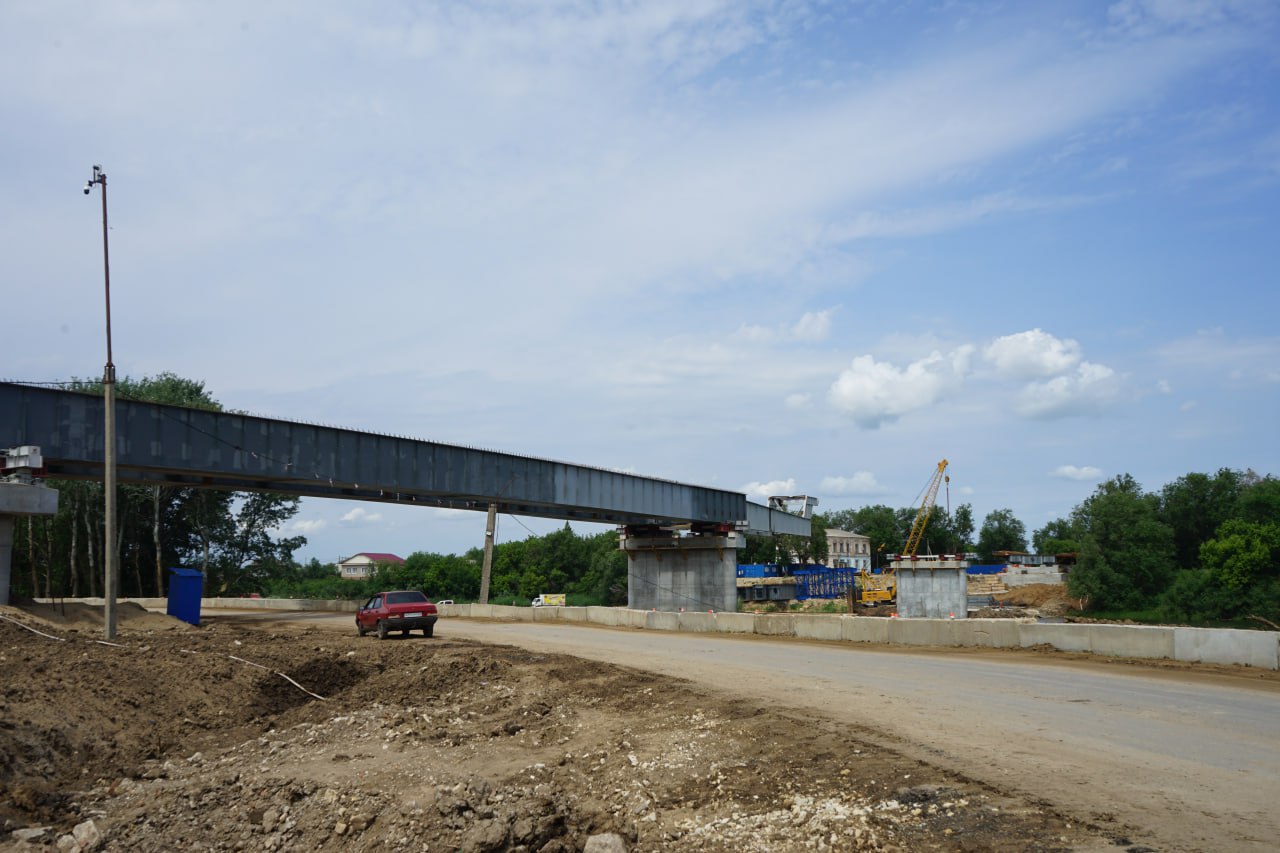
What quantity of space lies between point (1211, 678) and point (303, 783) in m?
15.7

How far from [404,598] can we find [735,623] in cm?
1151

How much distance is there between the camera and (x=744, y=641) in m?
31.1

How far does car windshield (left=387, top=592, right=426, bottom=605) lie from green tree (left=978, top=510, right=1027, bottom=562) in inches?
6663

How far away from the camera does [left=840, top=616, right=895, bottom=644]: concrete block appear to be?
92.9 feet

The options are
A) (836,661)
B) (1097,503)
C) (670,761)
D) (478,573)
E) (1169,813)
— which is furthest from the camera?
(478,573)

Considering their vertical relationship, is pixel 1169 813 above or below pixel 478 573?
above

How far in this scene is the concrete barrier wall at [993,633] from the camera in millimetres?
19641

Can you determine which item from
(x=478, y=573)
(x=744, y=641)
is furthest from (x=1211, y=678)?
(x=478, y=573)

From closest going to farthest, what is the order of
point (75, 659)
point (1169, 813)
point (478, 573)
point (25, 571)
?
point (1169, 813) < point (75, 659) < point (25, 571) < point (478, 573)

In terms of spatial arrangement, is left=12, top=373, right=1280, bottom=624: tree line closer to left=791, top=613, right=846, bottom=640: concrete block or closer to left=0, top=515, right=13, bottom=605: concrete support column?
left=0, top=515, right=13, bottom=605: concrete support column

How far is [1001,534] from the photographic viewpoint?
190250 millimetres

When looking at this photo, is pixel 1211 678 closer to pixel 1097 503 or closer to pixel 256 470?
pixel 256 470

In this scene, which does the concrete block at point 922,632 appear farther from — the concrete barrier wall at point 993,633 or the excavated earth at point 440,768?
the excavated earth at point 440,768

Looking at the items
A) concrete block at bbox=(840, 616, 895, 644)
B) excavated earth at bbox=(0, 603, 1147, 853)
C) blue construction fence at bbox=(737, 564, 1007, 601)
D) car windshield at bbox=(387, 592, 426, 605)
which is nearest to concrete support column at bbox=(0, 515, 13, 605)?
car windshield at bbox=(387, 592, 426, 605)
